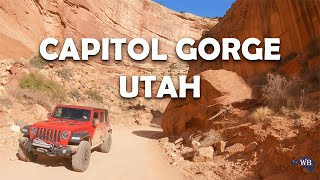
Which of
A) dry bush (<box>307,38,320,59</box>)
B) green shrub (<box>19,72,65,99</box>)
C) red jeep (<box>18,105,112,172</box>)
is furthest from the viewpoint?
green shrub (<box>19,72,65,99</box>)

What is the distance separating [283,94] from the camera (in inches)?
366

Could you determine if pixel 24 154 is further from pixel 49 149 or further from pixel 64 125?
pixel 64 125

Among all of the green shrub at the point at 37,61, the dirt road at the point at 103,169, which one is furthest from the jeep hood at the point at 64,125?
the green shrub at the point at 37,61

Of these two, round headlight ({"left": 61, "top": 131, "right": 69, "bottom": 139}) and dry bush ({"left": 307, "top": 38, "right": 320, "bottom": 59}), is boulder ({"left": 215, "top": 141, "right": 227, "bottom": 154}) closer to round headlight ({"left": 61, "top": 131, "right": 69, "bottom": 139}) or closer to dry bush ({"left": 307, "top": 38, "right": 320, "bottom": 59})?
round headlight ({"left": 61, "top": 131, "right": 69, "bottom": 139})

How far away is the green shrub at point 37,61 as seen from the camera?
22.3m

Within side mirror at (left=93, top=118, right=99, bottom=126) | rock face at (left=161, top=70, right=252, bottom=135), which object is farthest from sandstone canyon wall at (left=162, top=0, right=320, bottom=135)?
side mirror at (left=93, top=118, right=99, bottom=126)

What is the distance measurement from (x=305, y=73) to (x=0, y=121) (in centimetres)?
1133

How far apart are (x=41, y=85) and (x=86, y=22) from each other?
16.1 metres

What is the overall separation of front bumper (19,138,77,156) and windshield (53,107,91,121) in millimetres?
1618

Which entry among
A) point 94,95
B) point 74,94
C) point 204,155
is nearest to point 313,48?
point 204,155

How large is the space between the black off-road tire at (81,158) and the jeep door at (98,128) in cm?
106

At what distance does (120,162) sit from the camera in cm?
900

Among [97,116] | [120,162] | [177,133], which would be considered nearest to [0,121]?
[97,116]

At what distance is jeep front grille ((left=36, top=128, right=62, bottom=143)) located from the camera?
25.6 ft
